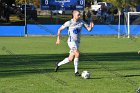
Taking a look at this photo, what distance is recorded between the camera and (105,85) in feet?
44.4

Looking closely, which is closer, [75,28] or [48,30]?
[75,28]

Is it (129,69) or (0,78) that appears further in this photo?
(129,69)

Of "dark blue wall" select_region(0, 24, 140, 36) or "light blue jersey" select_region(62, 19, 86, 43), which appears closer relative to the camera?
"light blue jersey" select_region(62, 19, 86, 43)

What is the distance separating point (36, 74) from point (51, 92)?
4.19 meters

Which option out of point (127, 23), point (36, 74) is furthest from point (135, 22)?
point (36, 74)

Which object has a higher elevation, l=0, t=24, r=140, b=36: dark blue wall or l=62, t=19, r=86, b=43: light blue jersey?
l=62, t=19, r=86, b=43: light blue jersey

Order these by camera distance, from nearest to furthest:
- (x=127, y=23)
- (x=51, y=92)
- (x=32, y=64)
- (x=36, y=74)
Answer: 1. (x=51, y=92)
2. (x=36, y=74)
3. (x=32, y=64)
4. (x=127, y=23)

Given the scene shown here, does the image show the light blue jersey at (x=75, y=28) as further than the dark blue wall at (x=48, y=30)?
No

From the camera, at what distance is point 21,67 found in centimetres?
1897

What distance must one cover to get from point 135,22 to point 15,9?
31221 mm

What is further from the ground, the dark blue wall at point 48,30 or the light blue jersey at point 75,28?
the light blue jersey at point 75,28

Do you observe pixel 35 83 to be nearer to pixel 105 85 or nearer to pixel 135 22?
pixel 105 85

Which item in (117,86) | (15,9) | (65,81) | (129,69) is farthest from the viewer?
(15,9)

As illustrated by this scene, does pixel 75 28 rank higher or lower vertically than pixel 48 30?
higher
